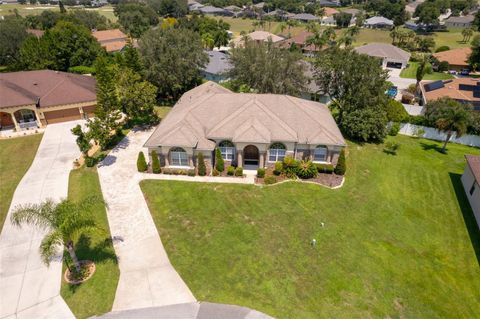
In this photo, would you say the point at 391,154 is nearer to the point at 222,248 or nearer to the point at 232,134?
the point at 232,134

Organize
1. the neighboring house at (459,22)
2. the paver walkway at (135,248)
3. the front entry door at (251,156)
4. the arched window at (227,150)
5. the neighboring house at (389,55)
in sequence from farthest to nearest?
1. the neighboring house at (459,22)
2. the neighboring house at (389,55)
3. the front entry door at (251,156)
4. the arched window at (227,150)
5. the paver walkway at (135,248)

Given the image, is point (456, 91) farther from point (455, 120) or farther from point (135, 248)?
point (135, 248)

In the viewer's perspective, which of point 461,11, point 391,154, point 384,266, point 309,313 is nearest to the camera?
point 309,313

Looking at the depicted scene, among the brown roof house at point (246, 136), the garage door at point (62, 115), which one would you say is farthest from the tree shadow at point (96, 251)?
the garage door at point (62, 115)

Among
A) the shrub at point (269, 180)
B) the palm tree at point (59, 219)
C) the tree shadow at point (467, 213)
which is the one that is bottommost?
the tree shadow at point (467, 213)

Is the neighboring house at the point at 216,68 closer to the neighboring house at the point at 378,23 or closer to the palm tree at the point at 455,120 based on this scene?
the palm tree at the point at 455,120

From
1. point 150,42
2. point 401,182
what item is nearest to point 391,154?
point 401,182

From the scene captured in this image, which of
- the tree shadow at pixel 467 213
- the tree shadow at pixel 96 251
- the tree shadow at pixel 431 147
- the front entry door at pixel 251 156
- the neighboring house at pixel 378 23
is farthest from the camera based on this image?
the neighboring house at pixel 378 23
